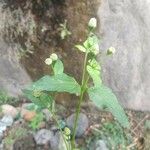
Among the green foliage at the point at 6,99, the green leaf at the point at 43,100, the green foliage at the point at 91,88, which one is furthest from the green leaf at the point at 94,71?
the green foliage at the point at 6,99

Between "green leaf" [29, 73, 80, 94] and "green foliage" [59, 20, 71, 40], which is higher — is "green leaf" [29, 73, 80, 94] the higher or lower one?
the lower one

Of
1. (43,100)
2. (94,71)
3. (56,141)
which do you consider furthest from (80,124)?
(94,71)

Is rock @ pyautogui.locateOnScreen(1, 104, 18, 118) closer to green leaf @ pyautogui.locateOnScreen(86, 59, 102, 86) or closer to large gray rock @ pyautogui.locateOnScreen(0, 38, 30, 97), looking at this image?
large gray rock @ pyautogui.locateOnScreen(0, 38, 30, 97)

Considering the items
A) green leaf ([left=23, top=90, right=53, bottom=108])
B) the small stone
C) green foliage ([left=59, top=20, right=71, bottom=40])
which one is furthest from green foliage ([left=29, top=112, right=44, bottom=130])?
green leaf ([left=23, top=90, right=53, bottom=108])

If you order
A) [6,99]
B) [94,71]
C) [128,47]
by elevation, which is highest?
[128,47]

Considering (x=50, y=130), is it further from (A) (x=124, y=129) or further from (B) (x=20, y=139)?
(A) (x=124, y=129)

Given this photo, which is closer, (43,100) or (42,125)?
(43,100)

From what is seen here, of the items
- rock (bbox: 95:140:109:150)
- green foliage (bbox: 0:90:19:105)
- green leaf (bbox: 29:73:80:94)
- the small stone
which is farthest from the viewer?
green foliage (bbox: 0:90:19:105)

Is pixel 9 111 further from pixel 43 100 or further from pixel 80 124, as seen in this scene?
pixel 43 100
